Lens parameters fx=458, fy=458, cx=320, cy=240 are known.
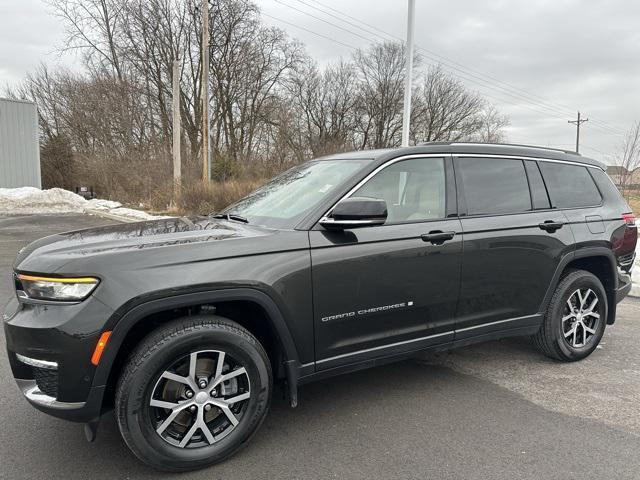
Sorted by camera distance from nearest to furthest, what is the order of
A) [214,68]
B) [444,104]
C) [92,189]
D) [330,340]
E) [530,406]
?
[330,340] → [530,406] → [92,189] → [214,68] → [444,104]

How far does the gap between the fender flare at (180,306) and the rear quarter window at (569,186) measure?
8.65ft

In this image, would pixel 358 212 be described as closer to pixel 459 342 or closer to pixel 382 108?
pixel 459 342

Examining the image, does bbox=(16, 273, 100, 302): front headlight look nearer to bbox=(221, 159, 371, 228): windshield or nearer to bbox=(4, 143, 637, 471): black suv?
bbox=(4, 143, 637, 471): black suv

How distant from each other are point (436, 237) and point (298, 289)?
109 cm

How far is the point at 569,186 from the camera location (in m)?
4.06

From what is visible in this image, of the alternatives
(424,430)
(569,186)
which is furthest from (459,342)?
(569,186)

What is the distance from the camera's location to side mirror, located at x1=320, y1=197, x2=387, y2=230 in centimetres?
271

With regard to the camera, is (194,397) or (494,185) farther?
(494,185)

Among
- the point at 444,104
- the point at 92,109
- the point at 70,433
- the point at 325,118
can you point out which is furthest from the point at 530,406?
the point at 444,104

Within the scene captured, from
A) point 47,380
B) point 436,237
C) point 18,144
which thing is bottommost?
point 47,380

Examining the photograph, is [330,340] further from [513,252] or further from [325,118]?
[325,118]

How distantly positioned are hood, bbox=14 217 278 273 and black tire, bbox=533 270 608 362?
2.59 meters

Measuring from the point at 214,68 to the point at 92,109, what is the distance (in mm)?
8782

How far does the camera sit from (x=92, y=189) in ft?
91.6
